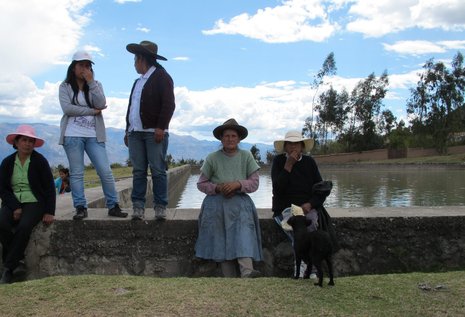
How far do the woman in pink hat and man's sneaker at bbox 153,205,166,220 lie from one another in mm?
976

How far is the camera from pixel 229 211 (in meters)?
4.36

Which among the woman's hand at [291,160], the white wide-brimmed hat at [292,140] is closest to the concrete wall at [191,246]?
the woman's hand at [291,160]

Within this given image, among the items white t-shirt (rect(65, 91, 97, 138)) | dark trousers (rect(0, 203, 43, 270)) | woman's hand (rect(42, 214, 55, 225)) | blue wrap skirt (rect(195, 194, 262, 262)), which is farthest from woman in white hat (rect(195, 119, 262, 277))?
dark trousers (rect(0, 203, 43, 270))

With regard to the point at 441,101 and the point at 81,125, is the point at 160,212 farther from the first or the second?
the point at 441,101

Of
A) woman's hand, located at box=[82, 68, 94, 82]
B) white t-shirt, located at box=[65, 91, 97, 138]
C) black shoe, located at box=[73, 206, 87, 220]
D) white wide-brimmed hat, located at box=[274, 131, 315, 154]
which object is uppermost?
woman's hand, located at box=[82, 68, 94, 82]

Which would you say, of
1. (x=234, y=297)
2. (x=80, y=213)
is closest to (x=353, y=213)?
(x=234, y=297)

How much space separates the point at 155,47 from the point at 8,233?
2234mm

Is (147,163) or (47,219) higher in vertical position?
(147,163)

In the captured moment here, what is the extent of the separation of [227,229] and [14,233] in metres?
1.97

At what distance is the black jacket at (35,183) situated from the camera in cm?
451

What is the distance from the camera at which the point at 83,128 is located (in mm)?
4871

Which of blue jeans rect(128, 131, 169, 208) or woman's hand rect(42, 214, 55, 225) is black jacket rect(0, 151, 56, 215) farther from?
blue jeans rect(128, 131, 169, 208)

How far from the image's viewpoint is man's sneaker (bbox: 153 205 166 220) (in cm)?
455

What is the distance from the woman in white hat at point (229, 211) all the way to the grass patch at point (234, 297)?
584mm
